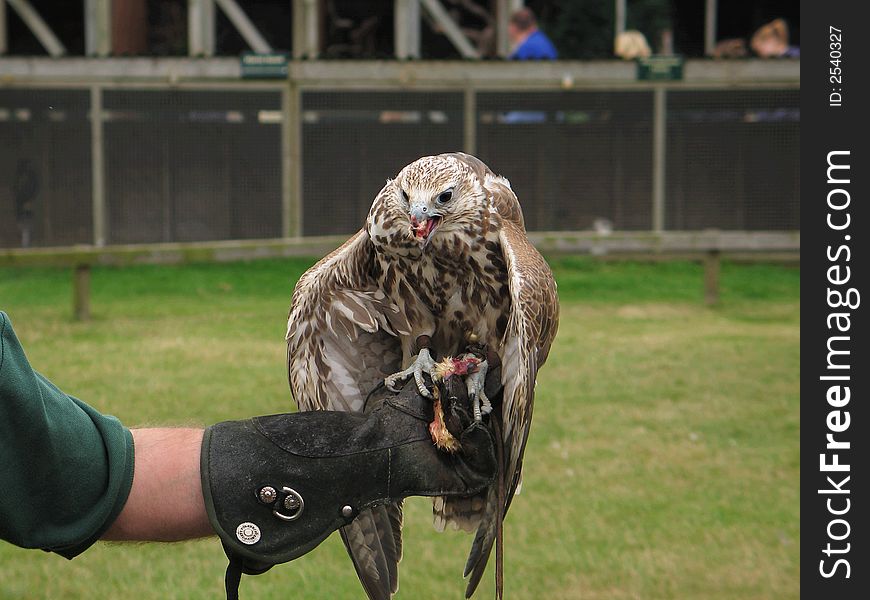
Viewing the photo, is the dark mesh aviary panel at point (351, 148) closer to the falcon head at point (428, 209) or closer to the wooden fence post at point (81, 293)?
the wooden fence post at point (81, 293)

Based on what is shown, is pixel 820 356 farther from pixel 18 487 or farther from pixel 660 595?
pixel 18 487

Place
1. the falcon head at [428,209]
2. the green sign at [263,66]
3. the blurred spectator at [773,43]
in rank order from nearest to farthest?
the falcon head at [428,209], the green sign at [263,66], the blurred spectator at [773,43]

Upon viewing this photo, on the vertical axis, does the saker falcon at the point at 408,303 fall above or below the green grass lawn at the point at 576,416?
above

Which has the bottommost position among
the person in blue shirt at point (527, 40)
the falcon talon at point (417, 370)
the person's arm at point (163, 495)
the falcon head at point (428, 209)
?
the person's arm at point (163, 495)

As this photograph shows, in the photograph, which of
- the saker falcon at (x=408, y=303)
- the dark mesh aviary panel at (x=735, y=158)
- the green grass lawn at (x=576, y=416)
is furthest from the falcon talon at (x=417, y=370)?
the dark mesh aviary panel at (x=735, y=158)

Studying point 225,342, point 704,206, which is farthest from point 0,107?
point 704,206

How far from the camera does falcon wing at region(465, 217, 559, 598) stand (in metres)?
2.69

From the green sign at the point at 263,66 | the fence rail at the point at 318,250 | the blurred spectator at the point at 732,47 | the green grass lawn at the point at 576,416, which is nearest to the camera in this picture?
the green grass lawn at the point at 576,416

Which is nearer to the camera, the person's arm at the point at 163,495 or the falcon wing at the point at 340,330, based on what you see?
the person's arm at the point at 163,495

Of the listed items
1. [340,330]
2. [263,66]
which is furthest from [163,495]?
[263,66]

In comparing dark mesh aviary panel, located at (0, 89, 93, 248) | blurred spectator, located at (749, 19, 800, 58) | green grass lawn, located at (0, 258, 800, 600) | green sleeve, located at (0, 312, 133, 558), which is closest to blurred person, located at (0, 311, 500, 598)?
green sleeve, located at (0, 312, 133, 558)

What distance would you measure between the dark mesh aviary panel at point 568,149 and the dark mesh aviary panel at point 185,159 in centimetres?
207

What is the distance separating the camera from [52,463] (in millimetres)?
2061

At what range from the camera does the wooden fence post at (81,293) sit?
26.5 ft
